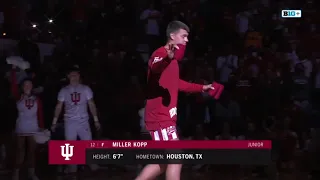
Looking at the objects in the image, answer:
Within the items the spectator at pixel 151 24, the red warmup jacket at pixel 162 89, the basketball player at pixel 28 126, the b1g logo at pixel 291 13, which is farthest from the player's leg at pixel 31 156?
the b1g logo at pixel 291 13

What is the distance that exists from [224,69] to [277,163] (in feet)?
4.08

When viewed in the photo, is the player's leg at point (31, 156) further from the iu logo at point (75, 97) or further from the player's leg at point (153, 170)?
the player's leg at point (153, 170)

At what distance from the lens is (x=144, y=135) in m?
7.03

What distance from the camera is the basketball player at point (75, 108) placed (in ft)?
22.8

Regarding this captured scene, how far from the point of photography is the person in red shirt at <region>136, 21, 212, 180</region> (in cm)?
514

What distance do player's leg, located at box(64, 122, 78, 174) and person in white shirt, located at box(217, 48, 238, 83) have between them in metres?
1.78

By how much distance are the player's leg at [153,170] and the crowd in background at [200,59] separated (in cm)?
176

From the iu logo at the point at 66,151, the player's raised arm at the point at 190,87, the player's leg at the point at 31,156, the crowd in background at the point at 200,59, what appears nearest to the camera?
the player's raised arm at the point at 190,87

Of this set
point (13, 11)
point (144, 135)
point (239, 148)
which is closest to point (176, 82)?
point (239, 148)

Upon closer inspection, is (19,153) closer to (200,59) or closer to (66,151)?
(66,151)

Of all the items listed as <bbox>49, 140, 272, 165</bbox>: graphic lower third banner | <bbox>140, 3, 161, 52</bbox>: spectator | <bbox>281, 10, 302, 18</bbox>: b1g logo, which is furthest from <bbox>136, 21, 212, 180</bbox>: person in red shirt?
<bbox>281, 10, 302, 18</bbox>: b1g logo

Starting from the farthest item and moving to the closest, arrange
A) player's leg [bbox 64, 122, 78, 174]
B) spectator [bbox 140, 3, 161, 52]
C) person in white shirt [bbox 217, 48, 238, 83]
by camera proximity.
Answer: spectator [bbox 140, 3, 161, 52], person in white shirt [bbox 217, 48, 238, 83], player's leg [bbox 64, 122, 78, 174]

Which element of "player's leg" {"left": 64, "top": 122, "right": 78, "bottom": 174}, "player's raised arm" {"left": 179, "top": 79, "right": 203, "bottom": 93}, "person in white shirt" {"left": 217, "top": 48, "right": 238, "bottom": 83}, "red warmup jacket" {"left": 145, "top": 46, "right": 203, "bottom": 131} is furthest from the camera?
"person in white shirt" {"left": 217, "top": 48, "right": 238, "bottom": 83}

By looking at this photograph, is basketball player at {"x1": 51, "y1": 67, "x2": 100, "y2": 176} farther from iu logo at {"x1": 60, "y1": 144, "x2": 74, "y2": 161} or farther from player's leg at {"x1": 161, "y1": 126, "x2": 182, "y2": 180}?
player's leg at {"x1": 161, "y1": 126, "x2": 182, "y2": 180}
